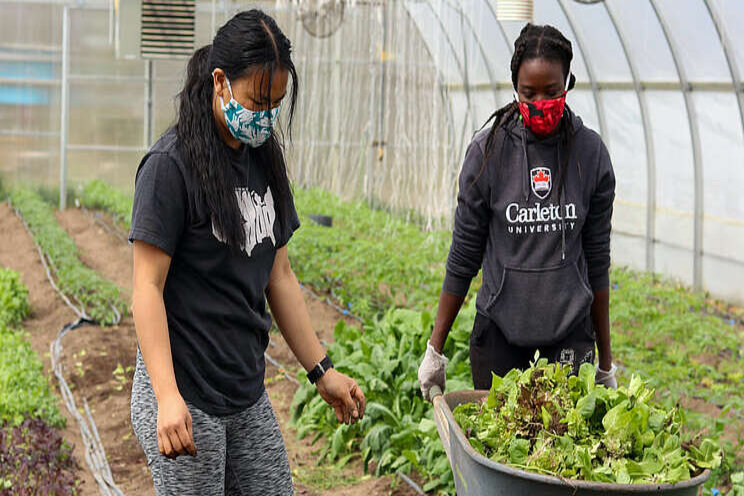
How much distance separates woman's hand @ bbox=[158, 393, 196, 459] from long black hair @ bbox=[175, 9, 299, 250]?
361mm

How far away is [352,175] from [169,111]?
262 cm

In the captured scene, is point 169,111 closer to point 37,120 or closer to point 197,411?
point 37,120

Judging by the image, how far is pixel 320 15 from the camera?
9.85 metres

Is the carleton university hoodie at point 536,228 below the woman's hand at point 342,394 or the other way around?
the other way around

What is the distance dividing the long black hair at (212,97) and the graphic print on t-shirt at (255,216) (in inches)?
1.2

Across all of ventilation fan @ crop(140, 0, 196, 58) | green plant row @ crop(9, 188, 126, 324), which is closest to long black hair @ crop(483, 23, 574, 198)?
green plant row @ crop(9, 188, 126, 324)

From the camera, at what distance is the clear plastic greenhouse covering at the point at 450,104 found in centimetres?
834

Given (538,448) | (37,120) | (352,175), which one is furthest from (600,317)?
(37,120)

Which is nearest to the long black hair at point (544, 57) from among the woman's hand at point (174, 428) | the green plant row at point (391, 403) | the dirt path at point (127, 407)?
the woman's hand at point (174, 428)

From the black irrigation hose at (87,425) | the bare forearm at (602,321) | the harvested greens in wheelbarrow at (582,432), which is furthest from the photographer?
the black irrigation hose at (87,425)

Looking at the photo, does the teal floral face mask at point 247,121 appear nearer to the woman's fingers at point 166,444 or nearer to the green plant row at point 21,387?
the woman's fingers at point 166,444

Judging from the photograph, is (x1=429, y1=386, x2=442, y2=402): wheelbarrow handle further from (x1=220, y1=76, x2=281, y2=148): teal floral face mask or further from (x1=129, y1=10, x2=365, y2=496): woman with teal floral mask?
(x1=220, y1=76, x2=281, y2=148): teal floral face mask

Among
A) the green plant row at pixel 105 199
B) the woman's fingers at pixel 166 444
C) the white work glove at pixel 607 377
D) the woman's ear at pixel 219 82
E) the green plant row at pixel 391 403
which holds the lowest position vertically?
the green plant row at pixel 105 199

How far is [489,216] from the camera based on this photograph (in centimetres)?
273
